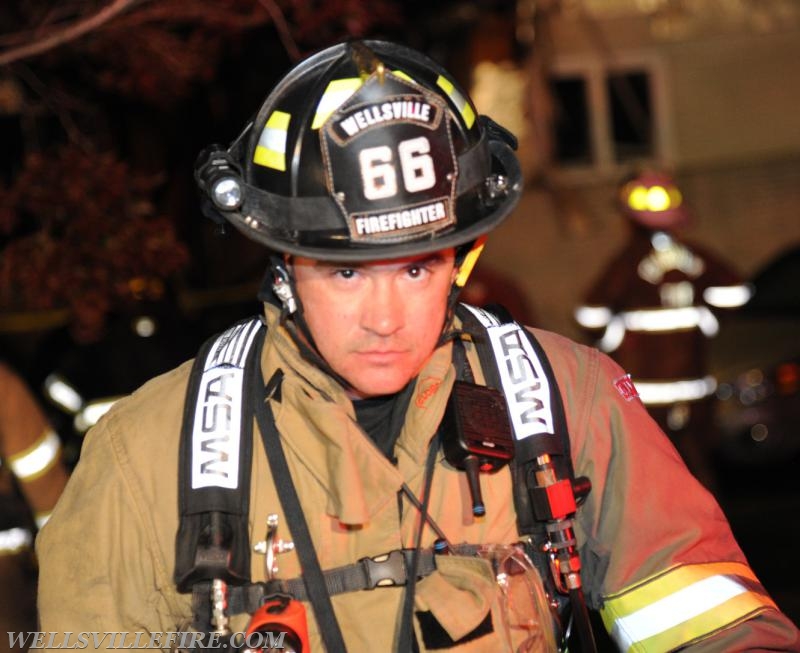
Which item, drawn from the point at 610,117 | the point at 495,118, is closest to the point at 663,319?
the point at 495,118

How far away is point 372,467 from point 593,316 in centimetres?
493

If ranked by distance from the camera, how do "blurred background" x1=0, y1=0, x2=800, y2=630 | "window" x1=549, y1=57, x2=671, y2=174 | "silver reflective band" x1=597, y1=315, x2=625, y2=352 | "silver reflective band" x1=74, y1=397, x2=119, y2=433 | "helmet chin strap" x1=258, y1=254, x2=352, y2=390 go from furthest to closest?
1. "window" x1=549, y1=57, x2=671, y2=174
2. "silver reflective band" x1=597, y1=315, x2=625, y2=352
3. "silver reflective band" x1=74, y1=397, x2=119, y2=433
4. "blurred background" x1=0, y1=0, x2=800, y2=630
5. "helmet chin strap" x1=258, y1=254, x2=352, y2=390

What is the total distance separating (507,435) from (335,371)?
0.36m

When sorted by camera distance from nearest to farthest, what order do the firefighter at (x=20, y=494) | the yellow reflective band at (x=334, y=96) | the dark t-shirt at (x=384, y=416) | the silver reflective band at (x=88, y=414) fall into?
the yellow reflective band at (x=334, y=96) < the dark t-shirt at (x=384, y=416) < the firefighter at (x=20, y=494) < the silver reflective band at (x=88, y=414)

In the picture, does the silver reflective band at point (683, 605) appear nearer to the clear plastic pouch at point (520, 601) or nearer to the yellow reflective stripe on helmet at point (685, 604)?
the yellow reflective stripe on helmet at point (685, 604)

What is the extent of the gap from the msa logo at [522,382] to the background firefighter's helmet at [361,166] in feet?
0.92

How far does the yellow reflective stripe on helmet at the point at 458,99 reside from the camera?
2.72 metres

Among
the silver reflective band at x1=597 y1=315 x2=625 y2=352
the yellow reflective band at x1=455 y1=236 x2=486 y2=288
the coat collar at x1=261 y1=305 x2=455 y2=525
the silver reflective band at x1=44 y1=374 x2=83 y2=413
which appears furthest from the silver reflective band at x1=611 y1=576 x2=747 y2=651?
the silver reflective band at x1=44 y1=374 x2=83 y2=413

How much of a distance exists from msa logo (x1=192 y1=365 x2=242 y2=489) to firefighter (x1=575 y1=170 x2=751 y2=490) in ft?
15.8

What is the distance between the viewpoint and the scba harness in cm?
252

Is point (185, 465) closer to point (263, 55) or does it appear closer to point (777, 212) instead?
point (263, 55)

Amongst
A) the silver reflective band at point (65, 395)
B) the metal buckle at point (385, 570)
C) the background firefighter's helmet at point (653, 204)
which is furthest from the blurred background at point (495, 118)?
the metal buckle at point (385, 570)

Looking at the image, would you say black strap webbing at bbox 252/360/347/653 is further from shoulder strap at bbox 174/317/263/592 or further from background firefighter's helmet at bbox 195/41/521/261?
background firefighter's helmet at bbox 195/41/521/261

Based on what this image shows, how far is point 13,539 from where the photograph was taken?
16.5 ft
